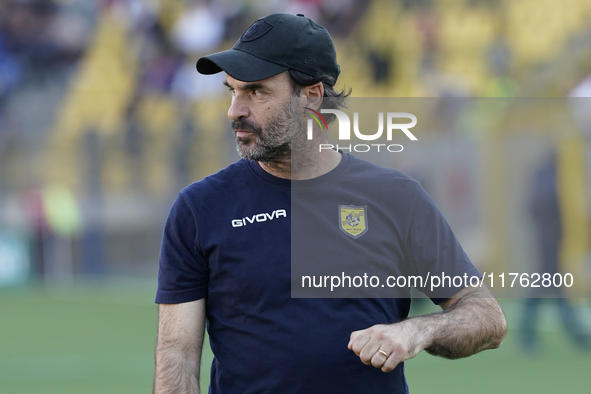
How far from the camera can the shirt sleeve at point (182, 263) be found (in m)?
2.63

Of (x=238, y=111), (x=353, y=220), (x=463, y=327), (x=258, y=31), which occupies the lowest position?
(x=463, y=327)

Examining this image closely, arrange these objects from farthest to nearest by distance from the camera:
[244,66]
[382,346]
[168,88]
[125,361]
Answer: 1. [168,88]
2. [125,361]
3. [244,66]
4. [382,346]

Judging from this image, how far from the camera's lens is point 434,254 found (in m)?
2.69

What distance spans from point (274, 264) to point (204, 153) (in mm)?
11437

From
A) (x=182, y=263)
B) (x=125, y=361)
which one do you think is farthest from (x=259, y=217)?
(x=125, y=361)

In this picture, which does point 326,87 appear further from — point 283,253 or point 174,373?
point 174,373

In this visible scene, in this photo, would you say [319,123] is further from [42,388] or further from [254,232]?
[42,388]

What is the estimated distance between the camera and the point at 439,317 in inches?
102

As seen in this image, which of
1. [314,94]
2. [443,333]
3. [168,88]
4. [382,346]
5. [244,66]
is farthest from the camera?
[168,88]

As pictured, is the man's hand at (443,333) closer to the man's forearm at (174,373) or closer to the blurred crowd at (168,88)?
the man's forearm at (174,373)

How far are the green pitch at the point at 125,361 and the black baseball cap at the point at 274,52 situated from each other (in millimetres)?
4719

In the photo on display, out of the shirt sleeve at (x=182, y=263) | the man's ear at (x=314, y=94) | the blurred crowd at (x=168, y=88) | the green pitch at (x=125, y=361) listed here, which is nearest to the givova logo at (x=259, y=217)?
the shirt sleeve at (x=182, y=263)

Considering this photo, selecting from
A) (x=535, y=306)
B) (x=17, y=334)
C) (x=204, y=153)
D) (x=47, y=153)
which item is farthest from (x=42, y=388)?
(x=47, y=153)

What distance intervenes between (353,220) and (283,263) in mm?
284
